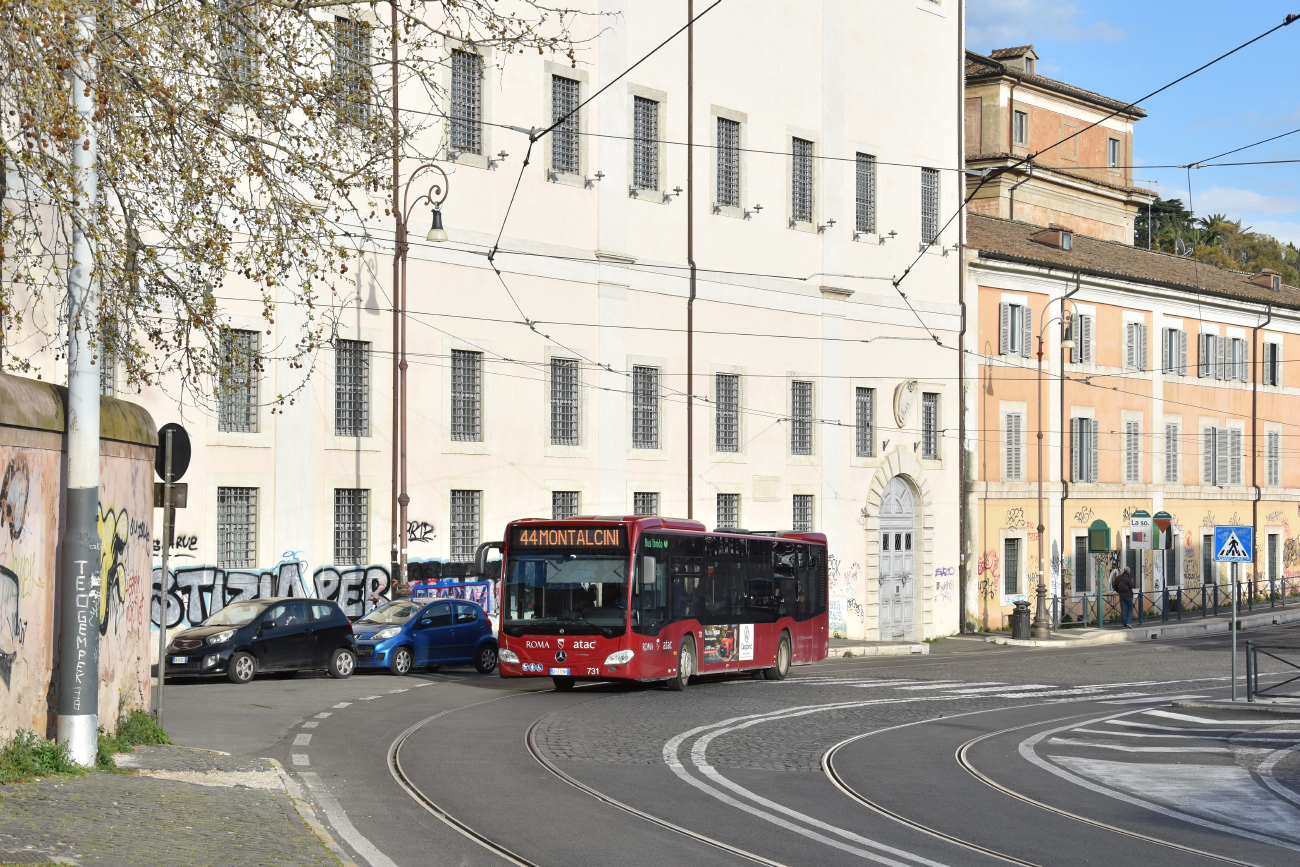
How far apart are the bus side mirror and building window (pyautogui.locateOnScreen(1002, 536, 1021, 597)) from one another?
2554 cm

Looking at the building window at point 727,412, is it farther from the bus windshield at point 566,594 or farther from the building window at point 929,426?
the bus windshield at point 566,594

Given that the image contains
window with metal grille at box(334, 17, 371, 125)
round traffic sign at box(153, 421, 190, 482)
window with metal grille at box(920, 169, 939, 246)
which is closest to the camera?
window with metal grille at box(334, 17, 371, 125)

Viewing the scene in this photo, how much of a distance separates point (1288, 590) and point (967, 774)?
5163cm

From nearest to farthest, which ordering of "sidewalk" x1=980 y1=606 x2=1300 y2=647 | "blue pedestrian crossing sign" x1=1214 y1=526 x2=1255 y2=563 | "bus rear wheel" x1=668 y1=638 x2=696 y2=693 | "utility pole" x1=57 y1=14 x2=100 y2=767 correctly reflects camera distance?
"utility pole" x1=57 y1=14 x2=100 y2=767 → "bus rear wheel" x1=668 y1=638 x2=696 y2=693 → "blue pedestrian crossing sign" x1=1214 y1=526 x2=1255 y2=563 → "sidewalk" x1=980 y1=606 x2=1300 y2=647

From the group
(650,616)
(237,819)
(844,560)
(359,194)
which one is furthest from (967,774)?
(844,560)

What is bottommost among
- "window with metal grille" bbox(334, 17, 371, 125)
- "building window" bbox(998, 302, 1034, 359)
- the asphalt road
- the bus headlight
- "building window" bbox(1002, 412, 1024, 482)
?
the asphalt road

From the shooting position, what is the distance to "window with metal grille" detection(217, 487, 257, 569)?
1174 inches

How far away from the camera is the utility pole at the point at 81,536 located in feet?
42.7

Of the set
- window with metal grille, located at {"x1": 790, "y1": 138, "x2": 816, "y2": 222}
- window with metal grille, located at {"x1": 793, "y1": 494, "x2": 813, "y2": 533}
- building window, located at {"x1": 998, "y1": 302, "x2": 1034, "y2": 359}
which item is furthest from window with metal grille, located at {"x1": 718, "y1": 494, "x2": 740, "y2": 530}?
building window, located at {"x1": 998, "y1": 302, "x2": 1034, "y2": 359}

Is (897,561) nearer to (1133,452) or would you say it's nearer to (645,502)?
(645,502)

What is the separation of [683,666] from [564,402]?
36.3ft

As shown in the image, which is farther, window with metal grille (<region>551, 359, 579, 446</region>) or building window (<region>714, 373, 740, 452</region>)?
building window (<region>714, 373, 740, 452</region>)

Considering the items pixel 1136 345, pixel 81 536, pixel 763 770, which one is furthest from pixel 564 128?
pixel 1136 345

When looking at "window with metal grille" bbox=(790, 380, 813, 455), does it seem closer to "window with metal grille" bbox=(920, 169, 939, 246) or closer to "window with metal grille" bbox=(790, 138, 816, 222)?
"window with metal grille" bbox=(790, 138, 816, 222)
